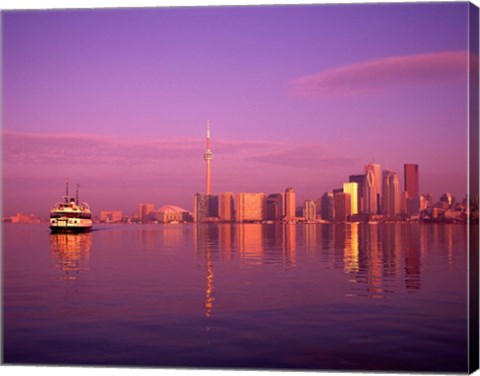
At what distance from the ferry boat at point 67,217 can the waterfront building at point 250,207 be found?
25.8 m

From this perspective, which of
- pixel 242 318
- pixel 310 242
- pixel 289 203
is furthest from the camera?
pixel 289 203

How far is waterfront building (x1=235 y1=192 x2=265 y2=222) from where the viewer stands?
261ft

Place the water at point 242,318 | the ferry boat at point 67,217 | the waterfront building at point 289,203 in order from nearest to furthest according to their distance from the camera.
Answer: the water at point 242,318 → the ferry boat at point 67,217 → the waterfront building at point 289,203

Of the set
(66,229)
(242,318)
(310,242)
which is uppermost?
(66,229)

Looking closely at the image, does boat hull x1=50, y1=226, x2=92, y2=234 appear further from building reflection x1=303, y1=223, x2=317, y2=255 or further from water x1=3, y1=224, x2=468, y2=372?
water x1=3, y1=224, x2=468, y2=372

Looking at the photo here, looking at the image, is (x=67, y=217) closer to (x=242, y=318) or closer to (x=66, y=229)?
(x=66, y=229)

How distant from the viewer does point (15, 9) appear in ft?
35.8

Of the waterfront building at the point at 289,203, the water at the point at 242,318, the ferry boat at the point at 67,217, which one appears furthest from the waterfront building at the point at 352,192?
the water at the point at 242,318

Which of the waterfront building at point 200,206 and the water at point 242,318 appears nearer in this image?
the water at point 242,318

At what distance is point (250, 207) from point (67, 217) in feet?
102

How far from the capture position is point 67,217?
55.1m

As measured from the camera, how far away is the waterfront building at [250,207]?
79669mm

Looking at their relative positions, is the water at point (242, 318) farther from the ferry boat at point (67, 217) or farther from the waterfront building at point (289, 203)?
the waterfront building at point (289, 203)

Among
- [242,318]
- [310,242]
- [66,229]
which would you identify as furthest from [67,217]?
[242,318]
